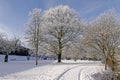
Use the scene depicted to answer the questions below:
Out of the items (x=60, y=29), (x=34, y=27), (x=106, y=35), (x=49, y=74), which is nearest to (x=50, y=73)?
(x=49, y=74)

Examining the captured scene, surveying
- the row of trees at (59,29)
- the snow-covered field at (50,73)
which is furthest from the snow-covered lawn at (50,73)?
the row of trees at (59,29)

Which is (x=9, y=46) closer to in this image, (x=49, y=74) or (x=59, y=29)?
(x=59, y=29)

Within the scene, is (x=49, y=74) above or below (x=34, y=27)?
below

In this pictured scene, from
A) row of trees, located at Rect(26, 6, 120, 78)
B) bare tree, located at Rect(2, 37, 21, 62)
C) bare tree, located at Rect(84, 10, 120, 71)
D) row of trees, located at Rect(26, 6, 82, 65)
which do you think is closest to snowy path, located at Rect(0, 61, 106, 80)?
bare tree, located at Rect(84, 10, 120, 71)

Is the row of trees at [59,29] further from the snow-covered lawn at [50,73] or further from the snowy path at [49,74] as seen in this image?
the snowy path at [49,74]

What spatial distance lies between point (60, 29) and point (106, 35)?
15.4 meters

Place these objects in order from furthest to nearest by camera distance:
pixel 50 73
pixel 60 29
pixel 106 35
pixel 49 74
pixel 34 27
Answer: pixel 60 29 < pixel 34 27 < pixel 106 35 < pixel 50 73 < pixel 49 74

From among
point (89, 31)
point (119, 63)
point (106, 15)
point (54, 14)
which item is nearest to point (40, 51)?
point (54, 14)

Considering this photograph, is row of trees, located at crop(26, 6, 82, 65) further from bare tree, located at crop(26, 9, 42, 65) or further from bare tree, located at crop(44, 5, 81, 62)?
bare tree, located at crop(26, 9, 42, 65)

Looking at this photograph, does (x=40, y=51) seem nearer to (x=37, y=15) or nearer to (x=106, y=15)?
(x=37, y=15)

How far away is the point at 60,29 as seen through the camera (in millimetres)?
44562

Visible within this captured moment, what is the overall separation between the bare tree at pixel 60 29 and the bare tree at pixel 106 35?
780 centimetres

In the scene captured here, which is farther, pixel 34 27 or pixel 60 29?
pixel 60 29

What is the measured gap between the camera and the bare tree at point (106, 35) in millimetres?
30500
